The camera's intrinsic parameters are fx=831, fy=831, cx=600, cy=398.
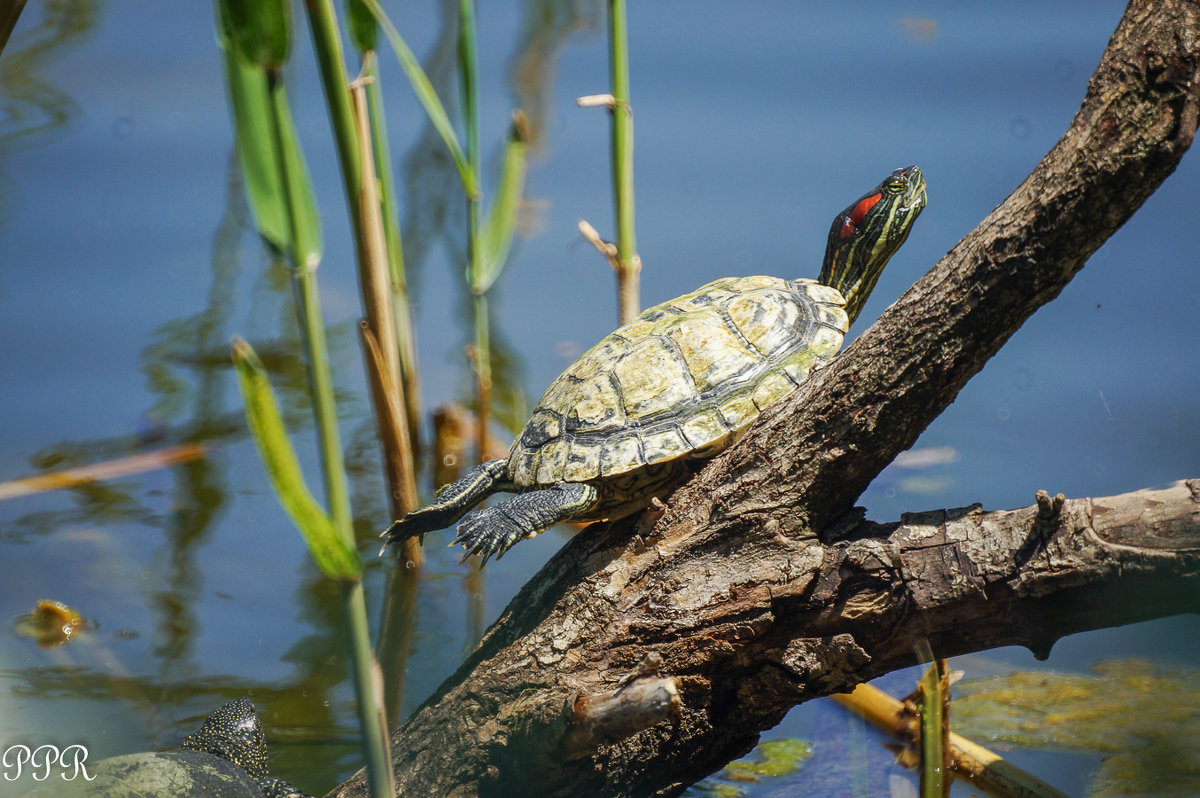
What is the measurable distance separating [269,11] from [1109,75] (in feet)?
3.72

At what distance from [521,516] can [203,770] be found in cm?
103

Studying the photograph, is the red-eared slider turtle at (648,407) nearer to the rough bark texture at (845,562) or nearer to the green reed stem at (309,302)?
the rough bark texture at (845,562)

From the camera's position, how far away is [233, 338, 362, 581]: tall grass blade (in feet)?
2.68

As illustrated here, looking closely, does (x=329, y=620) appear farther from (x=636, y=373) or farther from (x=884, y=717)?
(x=884, y=717)

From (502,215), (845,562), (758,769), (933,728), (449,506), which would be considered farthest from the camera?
(502,215)

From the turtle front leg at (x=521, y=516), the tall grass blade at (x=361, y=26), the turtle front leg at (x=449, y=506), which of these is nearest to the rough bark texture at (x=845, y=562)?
the turtle front leg at (x=521, y=516)

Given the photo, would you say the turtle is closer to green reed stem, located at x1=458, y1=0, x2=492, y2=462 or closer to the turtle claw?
the turtle claw

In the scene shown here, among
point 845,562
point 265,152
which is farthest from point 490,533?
point 265,152

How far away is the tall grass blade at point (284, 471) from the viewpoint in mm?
818

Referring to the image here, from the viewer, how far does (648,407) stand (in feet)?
6.25

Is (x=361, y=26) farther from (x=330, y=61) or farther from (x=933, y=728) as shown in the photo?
(x=933, y=728)

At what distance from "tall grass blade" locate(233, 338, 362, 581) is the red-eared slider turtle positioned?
0.82m

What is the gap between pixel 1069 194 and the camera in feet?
4.04

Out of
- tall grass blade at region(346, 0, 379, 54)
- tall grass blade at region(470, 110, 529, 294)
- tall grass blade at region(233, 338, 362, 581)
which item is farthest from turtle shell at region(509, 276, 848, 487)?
tall grass blade at region(233, 338, 362, 581)
